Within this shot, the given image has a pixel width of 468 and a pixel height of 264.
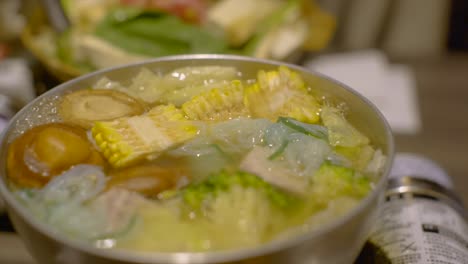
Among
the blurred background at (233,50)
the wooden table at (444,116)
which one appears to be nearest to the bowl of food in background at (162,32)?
the blurred background at (233,50)

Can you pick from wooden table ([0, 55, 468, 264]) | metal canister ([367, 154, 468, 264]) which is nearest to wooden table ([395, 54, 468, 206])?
wooden table ([0, 55, 468, 264])

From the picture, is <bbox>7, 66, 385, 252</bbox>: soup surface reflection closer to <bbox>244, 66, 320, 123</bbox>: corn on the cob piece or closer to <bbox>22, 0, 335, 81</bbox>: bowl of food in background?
<bbox>244, 66, 320, 123</bbox>: corn on the cob piece

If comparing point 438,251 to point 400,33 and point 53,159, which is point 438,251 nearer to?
point 53,159

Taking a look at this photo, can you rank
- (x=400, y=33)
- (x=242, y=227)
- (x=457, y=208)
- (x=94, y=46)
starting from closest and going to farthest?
(x=242, y=227), (x=457, y=208), (x=94, y=46), (x=400, y=33)

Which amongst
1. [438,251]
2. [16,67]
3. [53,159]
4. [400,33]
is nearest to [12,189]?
[53,159]

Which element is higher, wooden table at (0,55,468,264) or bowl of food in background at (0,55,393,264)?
bowl of food in background at (0,55,393,264)
